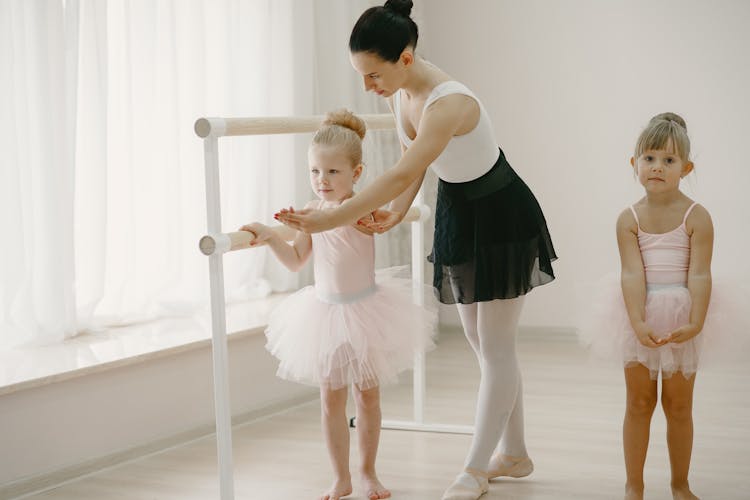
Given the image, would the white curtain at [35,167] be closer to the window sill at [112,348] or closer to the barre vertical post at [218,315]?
the window sill at [112,348]

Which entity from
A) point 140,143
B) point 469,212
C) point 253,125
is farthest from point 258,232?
point 140,143

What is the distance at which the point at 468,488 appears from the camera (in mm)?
2258

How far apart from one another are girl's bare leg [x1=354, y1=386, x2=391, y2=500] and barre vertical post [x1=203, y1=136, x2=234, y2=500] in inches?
14.2

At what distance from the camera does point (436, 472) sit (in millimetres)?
2527

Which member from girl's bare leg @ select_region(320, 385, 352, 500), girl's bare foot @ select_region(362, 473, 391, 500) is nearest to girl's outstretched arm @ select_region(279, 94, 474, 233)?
girl's bare leg @ select_region(320, 385, 352, 500)

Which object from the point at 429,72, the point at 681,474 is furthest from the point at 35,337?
the point at 681,474

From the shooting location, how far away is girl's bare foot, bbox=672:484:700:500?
216 centimetres

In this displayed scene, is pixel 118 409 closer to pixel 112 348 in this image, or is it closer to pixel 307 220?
pixel 112 348

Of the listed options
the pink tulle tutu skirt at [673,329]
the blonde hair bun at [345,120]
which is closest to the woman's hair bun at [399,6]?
the blonde hair bun at [345,120]

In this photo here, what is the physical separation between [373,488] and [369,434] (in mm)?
133

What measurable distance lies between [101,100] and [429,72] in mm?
1269

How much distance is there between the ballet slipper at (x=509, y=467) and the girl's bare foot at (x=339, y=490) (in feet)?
1.16

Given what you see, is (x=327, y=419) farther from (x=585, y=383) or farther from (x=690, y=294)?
(x=585, y=383)

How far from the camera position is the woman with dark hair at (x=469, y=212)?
6.27 feet
